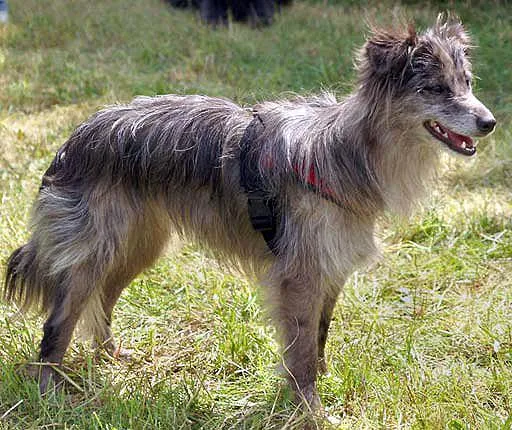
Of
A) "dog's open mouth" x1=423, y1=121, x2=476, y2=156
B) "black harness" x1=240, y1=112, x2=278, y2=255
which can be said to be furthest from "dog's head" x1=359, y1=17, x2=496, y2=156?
"black harness" x1=240, y1=112, x2=278, y2=255

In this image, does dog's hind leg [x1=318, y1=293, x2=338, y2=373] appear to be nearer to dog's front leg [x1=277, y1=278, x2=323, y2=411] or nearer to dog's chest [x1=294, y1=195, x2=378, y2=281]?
dog's front leg [x1=277, y1=278, x2=323, y2=411]

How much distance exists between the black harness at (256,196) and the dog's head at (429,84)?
587 millimetres

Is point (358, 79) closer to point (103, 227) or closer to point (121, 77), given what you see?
point (103, 227)

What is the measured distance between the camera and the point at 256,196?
309cm

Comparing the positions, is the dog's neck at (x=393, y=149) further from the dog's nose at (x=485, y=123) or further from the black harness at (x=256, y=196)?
the black harness at (x=256, y=196)

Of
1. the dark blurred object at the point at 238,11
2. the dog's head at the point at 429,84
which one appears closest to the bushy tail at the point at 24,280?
the dog's head at the point at 429,84

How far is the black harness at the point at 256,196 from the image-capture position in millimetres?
3092

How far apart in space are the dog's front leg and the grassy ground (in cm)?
11

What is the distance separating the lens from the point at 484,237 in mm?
4609

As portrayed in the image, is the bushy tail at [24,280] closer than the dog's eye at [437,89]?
No

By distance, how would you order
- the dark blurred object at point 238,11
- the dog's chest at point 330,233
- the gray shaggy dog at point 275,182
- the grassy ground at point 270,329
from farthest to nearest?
the dark blurred object at point 238,11
the grassy ground at point 270,329
the dog's chest at point 330,233
the gray shaggy dog at point 275,182

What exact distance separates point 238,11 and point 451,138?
7495 millimetres

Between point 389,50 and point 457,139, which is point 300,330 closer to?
point 457,139

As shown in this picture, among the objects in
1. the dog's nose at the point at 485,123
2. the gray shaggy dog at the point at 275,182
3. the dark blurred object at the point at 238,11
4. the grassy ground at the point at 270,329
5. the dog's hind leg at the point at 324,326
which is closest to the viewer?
the dog's nose at the point at 485,123
